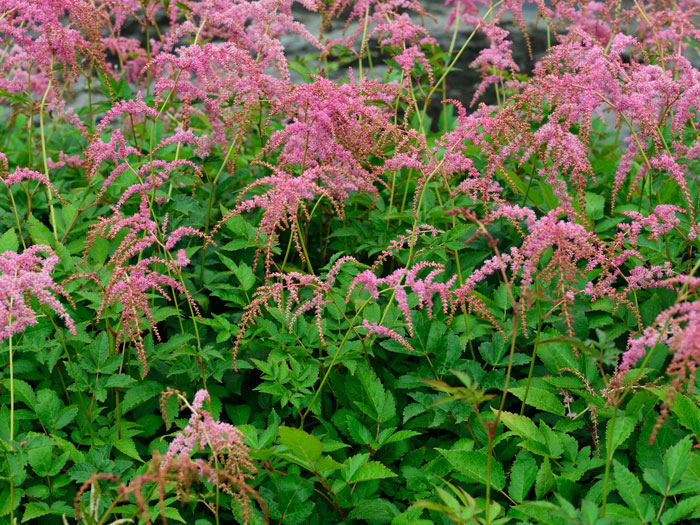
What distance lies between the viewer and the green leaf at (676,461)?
2240 millimetres

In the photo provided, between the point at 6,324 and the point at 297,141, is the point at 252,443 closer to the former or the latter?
the point at 6,324

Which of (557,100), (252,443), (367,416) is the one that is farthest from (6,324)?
(557,100)

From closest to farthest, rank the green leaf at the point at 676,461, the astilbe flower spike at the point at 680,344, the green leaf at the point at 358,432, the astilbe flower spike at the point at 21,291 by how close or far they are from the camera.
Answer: the astilbe flower spike at the point at 680,344, the astilbe flower spike at the point at 21,291, the green leaf at the point at 676,461, the green leaf at the point at 358,432

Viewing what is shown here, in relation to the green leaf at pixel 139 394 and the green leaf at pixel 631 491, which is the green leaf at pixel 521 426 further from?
the green leaf at pixel 139 394

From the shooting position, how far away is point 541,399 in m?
2.69

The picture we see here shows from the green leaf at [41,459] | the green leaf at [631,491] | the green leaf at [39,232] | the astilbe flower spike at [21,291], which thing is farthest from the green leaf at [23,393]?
the green leaf at [631,491]

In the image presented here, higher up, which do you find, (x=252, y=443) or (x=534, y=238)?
(x=534, y=238)

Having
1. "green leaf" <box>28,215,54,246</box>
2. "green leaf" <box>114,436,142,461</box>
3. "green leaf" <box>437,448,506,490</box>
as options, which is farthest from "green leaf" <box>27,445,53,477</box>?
"green leaf" <box>437,448,506,490</box>

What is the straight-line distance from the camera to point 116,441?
8.47ft

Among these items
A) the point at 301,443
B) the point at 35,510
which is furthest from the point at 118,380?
the point at 301,443

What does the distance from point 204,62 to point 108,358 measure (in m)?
1.25

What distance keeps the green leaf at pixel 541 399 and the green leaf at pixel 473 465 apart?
0.30 metres

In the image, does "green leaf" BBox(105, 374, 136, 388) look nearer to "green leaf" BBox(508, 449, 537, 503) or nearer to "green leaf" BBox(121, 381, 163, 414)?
"green leaf" BBox(121, 381, 163, 414)

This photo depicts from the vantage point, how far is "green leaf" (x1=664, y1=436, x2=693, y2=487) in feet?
7.35
